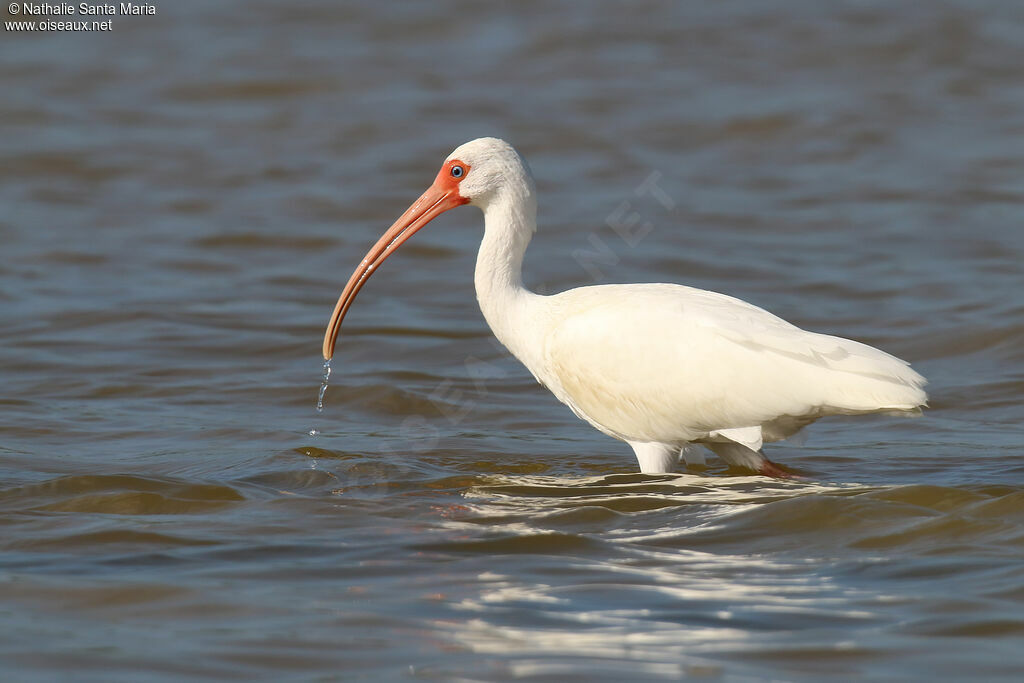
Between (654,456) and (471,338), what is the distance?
4237 millimetres

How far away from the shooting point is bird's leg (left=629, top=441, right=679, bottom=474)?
7961mm

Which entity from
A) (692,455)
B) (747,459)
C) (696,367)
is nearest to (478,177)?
(696,367)

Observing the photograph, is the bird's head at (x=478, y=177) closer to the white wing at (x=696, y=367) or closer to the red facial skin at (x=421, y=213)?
the red facial skin at (x=421, y=213)

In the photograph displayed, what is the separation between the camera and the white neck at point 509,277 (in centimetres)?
805

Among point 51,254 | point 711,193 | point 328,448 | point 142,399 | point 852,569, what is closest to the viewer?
point 852,569

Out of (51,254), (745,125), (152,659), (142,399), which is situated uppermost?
(745,125)

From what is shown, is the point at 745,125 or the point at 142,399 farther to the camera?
the point at 745,125

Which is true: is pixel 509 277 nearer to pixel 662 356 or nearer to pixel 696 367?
pixel 662 356

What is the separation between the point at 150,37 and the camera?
23.0 meters

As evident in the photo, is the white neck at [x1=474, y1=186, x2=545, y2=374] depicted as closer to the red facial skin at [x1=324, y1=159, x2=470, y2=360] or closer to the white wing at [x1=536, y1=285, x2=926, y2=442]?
the white wing at [x1=536, y1=285, x2=926, y2=442]

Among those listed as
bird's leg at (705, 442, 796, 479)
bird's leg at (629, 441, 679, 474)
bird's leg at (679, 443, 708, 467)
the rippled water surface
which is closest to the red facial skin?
the rippled water surface

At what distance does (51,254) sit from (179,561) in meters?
9.05

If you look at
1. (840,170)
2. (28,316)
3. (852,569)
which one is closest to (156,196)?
(28,316)

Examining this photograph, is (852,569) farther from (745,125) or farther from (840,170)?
(745,125)
